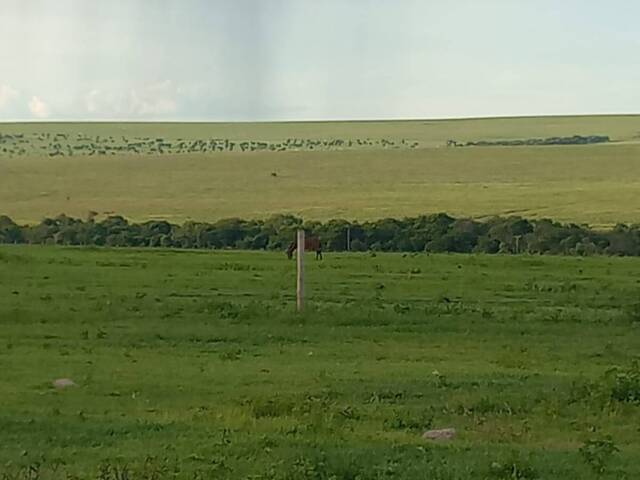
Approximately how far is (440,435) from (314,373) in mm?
4125

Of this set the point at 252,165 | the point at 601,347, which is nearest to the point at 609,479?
the point at 601,347

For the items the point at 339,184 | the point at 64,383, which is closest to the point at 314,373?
the point at 64,383

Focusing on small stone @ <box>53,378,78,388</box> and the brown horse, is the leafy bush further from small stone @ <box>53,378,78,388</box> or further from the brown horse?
the brown horse

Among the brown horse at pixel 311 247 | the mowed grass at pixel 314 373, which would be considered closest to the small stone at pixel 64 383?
the mowed grass at pixel 314 373

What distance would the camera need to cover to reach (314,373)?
14.8m

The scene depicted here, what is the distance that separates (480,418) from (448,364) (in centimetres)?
403

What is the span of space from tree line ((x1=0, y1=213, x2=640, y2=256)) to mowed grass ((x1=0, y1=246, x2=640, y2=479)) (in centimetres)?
1551

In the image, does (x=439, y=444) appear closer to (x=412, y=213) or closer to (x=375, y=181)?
(x=412, y=213)

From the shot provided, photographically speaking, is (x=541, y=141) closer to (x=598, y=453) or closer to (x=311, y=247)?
(x=311, y=247)

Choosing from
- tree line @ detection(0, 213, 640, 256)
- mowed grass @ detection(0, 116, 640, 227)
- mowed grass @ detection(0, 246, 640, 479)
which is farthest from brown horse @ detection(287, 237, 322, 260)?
mowed grass @ detection(0, 116, 640, 227)

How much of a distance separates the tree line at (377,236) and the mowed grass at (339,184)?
12.7 metres

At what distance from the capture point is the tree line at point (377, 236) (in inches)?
1774

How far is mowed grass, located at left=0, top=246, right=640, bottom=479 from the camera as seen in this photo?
9602 mm

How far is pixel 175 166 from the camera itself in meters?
102
